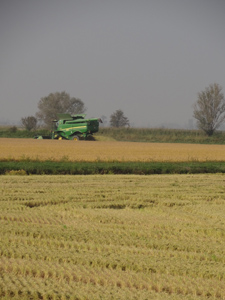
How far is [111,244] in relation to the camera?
6867 millimetres

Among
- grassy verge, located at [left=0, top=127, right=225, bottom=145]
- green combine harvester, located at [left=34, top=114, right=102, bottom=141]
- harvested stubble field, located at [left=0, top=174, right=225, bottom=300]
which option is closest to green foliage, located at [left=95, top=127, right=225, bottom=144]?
grassy verge, located at [left=0, top=127, right=225, bottom=145]

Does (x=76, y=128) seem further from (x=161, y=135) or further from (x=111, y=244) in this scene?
(x=111, y=244)

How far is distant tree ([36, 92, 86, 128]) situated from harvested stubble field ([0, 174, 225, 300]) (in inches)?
2443

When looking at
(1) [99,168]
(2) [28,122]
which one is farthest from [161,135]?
(1) [99,168]

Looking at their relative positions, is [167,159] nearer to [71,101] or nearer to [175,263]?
[175,263]

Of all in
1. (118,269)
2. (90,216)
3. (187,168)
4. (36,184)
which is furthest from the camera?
(187,168)

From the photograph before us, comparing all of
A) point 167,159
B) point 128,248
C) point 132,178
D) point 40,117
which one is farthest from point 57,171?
point 40,117

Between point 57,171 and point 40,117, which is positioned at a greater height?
point 40,117

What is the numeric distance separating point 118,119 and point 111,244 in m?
76.4

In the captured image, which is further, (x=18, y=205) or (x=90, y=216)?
(x=18, y=205)

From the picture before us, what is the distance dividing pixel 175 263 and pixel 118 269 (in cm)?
80

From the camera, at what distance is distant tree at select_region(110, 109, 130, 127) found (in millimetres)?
82812

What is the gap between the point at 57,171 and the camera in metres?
17.5

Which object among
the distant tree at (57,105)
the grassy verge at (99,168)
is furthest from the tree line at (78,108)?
the grassy verge at (99,168)
